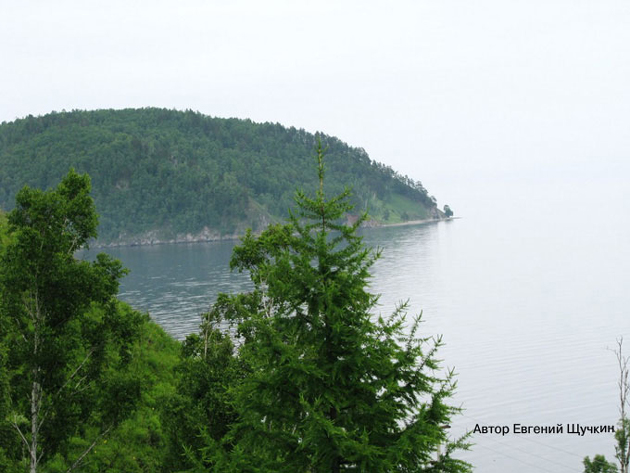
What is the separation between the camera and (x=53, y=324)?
18.3 m

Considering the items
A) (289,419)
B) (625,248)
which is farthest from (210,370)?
(625,248)

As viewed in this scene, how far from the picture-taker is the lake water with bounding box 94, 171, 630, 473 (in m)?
47.2

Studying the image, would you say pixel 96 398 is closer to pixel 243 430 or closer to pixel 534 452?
pixel 243 430

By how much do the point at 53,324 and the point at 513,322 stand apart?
251ft

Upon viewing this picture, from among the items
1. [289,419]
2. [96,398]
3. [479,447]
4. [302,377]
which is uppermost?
[302,377]

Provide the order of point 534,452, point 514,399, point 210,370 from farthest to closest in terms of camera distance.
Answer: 1. point 514,399
2. point 534,452
3. point 210,370

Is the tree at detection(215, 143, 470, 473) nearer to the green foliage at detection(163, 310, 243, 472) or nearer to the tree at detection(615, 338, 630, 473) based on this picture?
the green foliage at detection(163, 310, 243, 472)

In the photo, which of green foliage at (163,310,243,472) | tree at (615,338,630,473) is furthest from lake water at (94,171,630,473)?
green foliage at (163,310,243,472)

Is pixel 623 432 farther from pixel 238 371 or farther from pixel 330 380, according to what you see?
pixel 330 380

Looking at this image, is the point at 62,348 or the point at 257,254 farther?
the point at 257,254

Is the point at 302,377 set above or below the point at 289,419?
above

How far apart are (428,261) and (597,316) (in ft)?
249

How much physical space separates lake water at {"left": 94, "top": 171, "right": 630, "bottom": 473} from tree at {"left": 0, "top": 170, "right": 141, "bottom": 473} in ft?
104

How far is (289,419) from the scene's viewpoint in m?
11.8
